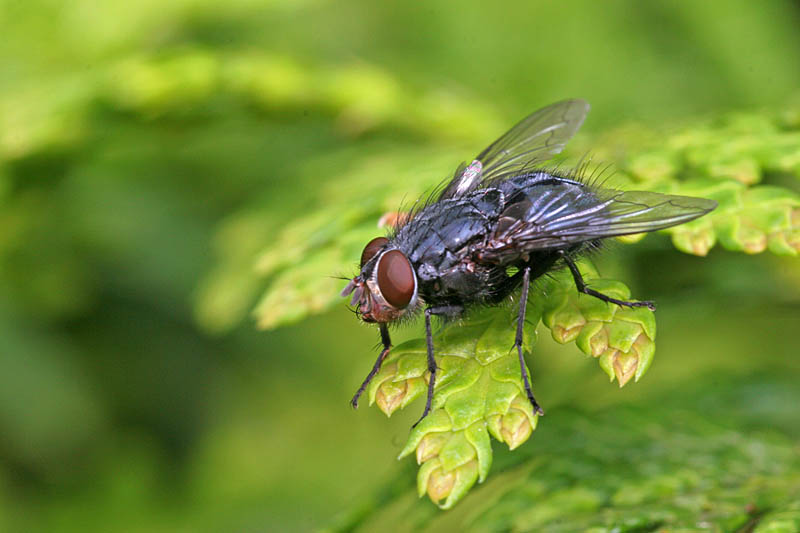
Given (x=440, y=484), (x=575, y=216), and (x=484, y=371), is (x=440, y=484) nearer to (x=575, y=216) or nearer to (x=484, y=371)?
(x=484, y=371)

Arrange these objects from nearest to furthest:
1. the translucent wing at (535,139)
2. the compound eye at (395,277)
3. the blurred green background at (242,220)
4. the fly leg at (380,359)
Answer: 1. the compound eye at (395,277)
2. the fly leg at (380,359)
3. the translucent wing at (535,139)
4. the blurred green background at (242,220)

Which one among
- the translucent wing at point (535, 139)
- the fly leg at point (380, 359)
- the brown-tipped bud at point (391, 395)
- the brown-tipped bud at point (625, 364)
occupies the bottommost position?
the brown-tipped bud at point (625, 364)

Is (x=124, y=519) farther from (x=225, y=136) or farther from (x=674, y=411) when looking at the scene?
(x=674, y=411)

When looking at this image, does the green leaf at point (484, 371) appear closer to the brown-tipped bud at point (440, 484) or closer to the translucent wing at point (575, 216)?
the brown-tipped bud at point (440, 484)

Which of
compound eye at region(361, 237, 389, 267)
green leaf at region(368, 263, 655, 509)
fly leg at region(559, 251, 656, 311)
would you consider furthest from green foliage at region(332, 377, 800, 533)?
compound eye at region(361, 237, 389, 267)

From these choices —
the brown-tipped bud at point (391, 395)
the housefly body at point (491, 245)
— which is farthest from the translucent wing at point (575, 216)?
the brown-tipped bud at point (391, 395)

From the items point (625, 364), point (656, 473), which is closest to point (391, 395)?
point (625, 364)
